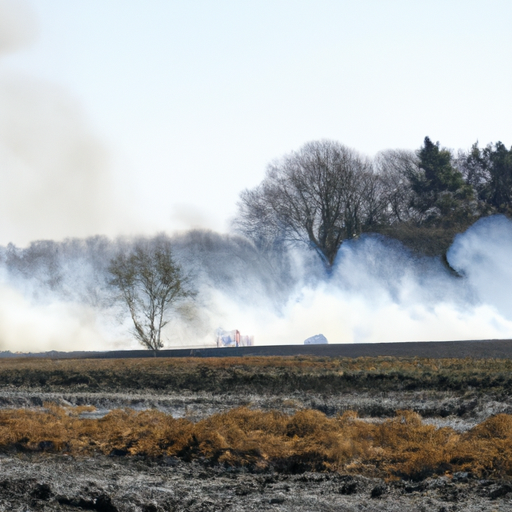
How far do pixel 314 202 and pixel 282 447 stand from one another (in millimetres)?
51427

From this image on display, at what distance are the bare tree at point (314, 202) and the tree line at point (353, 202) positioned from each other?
0.29 ft

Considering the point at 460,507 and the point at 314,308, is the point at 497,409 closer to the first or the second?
the point at 460,507

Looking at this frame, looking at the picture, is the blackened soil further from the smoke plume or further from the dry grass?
the smoke plume

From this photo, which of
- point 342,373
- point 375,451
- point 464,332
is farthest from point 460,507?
point 464,332

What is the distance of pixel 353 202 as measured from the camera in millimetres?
64938

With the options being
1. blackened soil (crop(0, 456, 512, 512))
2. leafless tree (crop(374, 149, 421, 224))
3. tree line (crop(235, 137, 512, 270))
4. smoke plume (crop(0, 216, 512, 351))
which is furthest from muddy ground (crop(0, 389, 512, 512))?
leafless tree (crop(374, 149, 421, 224))

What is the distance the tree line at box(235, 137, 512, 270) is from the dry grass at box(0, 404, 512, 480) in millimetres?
46633

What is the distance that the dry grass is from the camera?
11781 mm

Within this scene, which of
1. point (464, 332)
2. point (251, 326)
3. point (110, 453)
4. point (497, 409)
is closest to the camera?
point (110, 453)

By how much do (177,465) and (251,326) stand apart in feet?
175

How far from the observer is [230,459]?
1339 centimetres

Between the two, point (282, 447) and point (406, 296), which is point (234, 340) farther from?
point (282, 447)

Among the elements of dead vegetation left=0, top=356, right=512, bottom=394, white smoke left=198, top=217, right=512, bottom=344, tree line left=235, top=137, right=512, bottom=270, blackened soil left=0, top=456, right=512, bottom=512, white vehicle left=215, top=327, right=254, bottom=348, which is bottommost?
blackened soil left=0, top=456, right=512, bottom=512

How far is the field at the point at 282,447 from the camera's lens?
995 cm
